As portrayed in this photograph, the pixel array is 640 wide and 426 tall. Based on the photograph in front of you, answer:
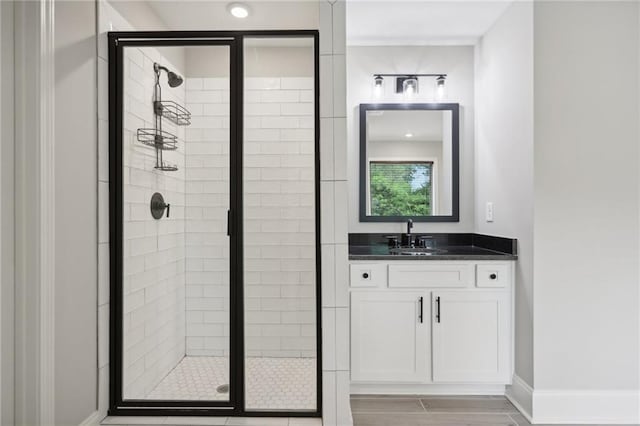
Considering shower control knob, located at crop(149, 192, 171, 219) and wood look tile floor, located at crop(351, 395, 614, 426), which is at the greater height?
shower control knob, located at crop(149, 192, 171, 219)

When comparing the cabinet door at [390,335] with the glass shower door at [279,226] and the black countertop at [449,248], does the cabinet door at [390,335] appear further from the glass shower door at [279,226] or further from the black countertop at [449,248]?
the glass shower door at [279,226]

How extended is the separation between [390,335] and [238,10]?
2162mm

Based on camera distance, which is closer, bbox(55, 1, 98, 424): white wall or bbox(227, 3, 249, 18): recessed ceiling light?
bbox(55, 1, 98, 424): white wall

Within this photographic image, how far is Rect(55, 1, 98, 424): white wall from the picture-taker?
1.82 m

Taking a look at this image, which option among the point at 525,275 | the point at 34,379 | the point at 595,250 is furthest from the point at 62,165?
the point at 595,250

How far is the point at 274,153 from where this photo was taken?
2.20m

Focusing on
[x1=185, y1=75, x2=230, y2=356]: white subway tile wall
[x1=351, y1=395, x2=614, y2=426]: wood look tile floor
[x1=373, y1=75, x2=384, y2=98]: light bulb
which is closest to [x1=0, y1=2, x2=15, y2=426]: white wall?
[x1=185, y1=75, x2=230, y2=356]: white subway tile wall

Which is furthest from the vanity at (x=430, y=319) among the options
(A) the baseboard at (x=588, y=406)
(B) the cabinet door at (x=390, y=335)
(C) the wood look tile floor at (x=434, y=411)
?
(A) the baseboard at (x=588, y=406)

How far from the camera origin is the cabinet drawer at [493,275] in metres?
2.50

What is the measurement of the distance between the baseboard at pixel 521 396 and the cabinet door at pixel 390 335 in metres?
0.53

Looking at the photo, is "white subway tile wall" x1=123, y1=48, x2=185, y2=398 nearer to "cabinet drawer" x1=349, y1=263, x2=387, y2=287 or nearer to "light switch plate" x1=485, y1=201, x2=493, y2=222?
"cabinet drawer" x1=349, y1=263, x2=387, y2=287

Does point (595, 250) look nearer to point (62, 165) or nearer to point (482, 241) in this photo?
point (482, 241)

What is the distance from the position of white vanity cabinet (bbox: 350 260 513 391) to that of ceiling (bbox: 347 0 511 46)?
1617 millimetres

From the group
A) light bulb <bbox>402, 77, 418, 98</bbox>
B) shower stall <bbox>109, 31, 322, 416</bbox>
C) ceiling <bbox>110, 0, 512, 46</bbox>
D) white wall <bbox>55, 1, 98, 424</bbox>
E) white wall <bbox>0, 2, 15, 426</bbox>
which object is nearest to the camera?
white wall <bbox>0, 2, 15, 426</bbox>
